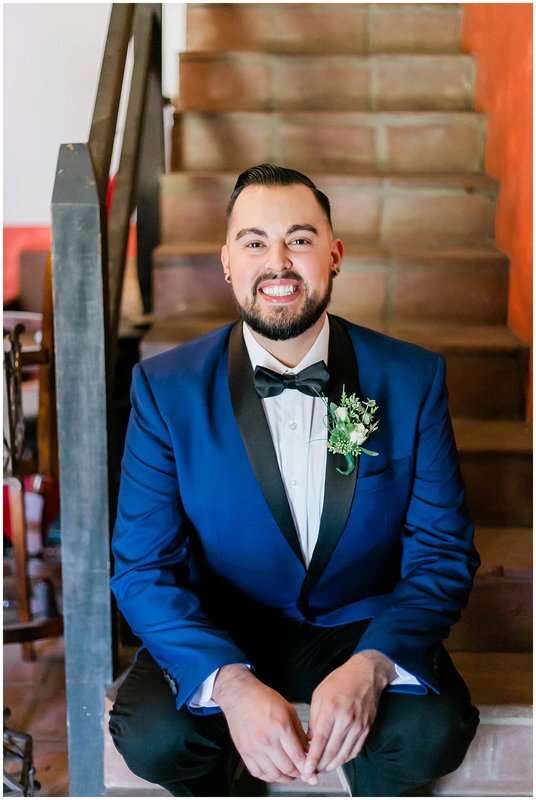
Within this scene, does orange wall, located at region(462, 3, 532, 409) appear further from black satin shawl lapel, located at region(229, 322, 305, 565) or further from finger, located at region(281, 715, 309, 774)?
finger, located at region(281, 715, 309, 774)

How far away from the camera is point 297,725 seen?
155 centimetres

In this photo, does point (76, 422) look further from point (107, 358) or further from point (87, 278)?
point (87, 278)

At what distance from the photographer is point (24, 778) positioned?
6.89ft

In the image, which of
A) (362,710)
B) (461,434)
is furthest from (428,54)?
(362,710)

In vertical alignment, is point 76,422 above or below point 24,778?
above

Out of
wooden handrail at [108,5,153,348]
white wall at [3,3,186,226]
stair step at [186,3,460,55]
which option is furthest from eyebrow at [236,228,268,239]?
white wall at [3,3,186,226]

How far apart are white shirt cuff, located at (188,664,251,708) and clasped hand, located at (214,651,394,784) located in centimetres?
4

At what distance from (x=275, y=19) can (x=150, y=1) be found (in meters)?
0.70

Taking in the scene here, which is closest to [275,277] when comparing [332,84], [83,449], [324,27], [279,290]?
[279,290]

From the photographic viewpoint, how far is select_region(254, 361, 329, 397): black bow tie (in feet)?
5.62

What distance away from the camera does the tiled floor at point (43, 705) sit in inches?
87.4

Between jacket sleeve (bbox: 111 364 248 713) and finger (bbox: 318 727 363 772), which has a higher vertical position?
jacket sleeve (bbox: 111 364 248 713)

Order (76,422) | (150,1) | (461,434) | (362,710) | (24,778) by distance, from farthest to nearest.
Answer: (150,1), (461,434), (24,778), (76,422), (362,710)

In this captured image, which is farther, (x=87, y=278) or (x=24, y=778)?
(x=24, y=778)
